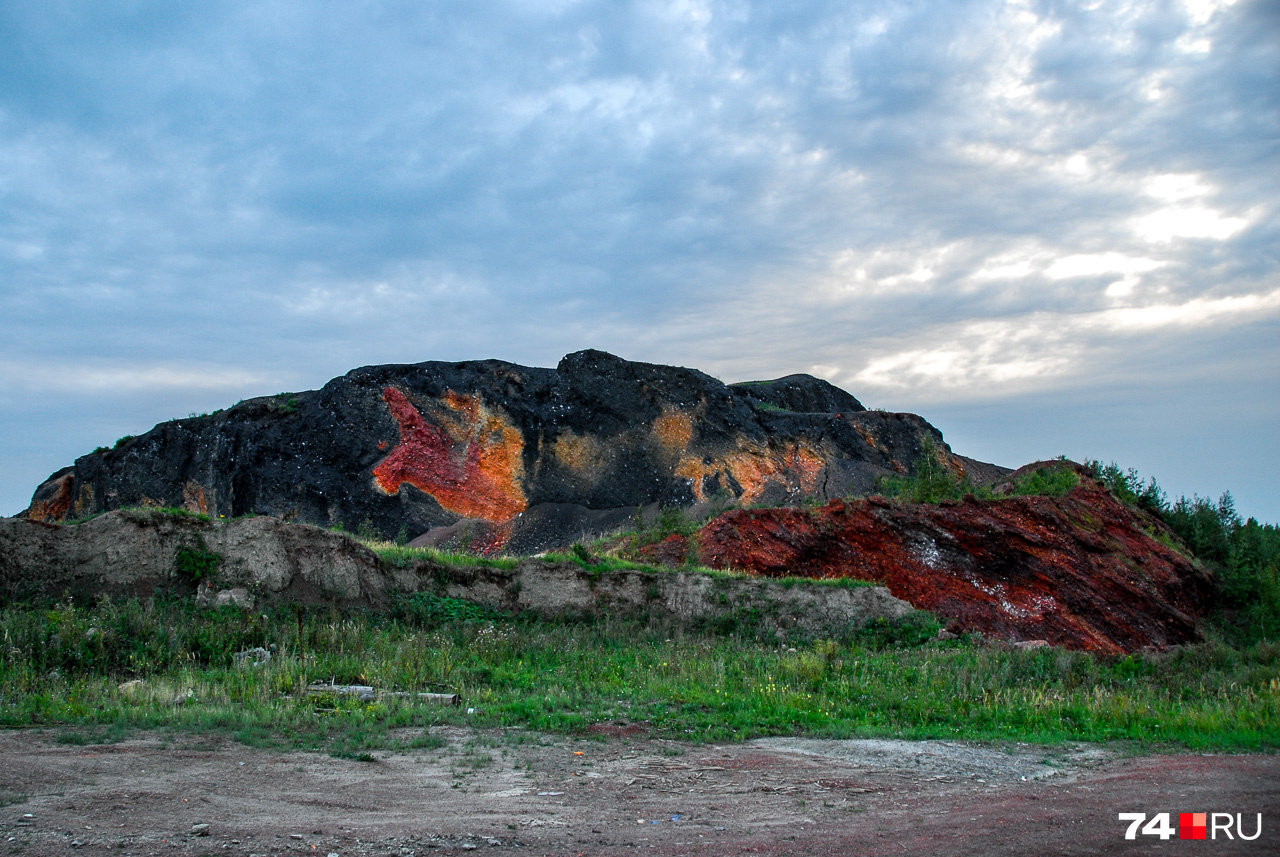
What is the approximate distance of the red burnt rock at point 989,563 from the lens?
Answer: 71.9 feet

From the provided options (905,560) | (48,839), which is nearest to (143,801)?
(48,839)

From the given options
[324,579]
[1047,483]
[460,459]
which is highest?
[460,459]

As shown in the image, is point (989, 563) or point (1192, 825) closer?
point (1192, 825)

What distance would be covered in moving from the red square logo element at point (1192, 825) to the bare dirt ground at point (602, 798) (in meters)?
0.08

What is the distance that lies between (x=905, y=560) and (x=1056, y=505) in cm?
569

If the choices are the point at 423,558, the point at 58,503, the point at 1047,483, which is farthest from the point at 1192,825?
the point at 58,503

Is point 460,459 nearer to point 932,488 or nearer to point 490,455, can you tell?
point 490,455

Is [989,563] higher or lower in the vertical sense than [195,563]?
lower

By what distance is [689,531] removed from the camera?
901 inches

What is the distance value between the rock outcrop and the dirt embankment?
19047 mm

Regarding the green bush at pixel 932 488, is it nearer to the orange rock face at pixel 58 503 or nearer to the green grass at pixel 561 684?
the green grass at pixel 561 684

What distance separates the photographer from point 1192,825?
5117mm

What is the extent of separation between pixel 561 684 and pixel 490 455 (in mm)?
30664

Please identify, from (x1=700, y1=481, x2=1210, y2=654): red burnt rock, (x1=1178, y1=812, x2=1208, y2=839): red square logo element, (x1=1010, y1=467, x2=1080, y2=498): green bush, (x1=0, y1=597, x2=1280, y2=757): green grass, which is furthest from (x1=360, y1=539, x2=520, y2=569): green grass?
(x1=1010, y1=467, x2=1080, y2=498): green bush
